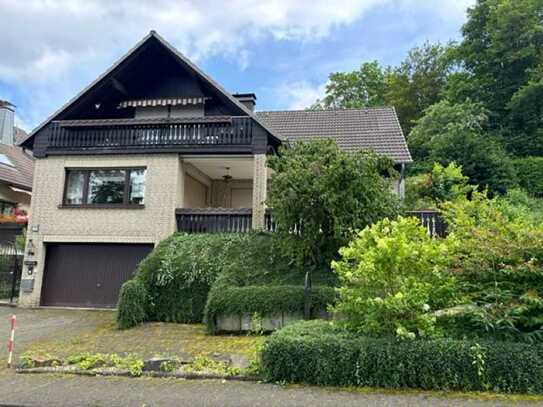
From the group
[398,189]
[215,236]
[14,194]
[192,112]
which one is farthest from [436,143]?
[14,194]

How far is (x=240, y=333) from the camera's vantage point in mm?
9883

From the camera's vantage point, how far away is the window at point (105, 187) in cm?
1504

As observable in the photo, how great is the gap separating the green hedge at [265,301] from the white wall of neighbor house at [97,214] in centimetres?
506

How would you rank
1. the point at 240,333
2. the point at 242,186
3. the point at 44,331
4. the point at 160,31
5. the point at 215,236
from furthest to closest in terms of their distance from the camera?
the point at 242,186 < the point at 160,31 < the point at 215,236 < the point at 44,331 < the point at 240,333

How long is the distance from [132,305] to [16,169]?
1897 centimetres

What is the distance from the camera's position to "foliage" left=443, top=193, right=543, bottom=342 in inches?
252

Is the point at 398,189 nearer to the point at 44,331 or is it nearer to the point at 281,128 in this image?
the point at 281,128

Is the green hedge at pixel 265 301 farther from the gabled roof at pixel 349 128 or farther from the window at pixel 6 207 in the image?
the window at pixel 6 207

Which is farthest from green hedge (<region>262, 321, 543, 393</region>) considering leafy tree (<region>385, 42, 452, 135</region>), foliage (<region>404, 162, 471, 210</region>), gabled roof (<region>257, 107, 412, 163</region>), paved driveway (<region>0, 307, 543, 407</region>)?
leafy tree (<region>385, 42, 452, 135</region>)

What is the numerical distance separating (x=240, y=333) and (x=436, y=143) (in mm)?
17685

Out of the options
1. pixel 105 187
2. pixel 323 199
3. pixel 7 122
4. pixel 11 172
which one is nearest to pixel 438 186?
pixel 323 199

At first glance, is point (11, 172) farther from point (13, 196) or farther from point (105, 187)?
point (105, 187)

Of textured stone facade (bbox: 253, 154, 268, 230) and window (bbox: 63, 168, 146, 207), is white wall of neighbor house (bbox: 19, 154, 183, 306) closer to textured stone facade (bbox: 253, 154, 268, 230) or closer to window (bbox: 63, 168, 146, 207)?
window (bbox: 63, 168, 146, 207)

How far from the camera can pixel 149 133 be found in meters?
15.1
